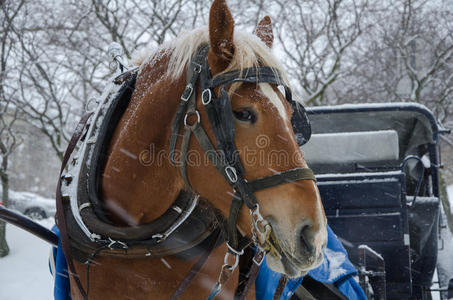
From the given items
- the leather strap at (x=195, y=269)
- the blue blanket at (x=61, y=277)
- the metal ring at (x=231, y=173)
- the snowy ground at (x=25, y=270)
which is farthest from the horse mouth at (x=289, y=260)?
the snowy ground at (x=25, y=270)

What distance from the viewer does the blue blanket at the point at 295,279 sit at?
1.96 metres

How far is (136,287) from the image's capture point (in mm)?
1722

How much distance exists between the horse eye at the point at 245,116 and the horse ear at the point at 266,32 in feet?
1.79

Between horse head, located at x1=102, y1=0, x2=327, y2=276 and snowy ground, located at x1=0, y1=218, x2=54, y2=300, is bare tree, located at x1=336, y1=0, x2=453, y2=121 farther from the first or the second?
horse head, located at x1=102, y1=0, x2=327, y2=276

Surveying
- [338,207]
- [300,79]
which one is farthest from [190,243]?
[300,79]

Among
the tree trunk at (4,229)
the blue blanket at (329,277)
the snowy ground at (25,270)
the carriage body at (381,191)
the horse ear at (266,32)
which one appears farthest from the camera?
the tree trunk at (4,229)

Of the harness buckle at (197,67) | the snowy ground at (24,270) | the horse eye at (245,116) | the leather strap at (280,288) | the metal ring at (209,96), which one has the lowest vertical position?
the snowy ground at (24,270)

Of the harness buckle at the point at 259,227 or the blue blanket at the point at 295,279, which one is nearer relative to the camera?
the harness buckle at the point at 259,227

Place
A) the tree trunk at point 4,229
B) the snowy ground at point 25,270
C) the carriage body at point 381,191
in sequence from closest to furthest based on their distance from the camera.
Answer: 1. the carriage body at point 381,191
2. the snowy ground at point 25,270
3. the tree trunk at point 4,229

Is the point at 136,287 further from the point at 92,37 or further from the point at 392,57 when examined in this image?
the point at 392,57

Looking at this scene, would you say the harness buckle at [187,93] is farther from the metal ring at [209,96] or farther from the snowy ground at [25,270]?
the snowy ground at [25,270]

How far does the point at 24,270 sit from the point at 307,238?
7501mm

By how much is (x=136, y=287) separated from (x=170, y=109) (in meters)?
0.77

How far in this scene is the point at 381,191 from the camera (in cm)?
370
